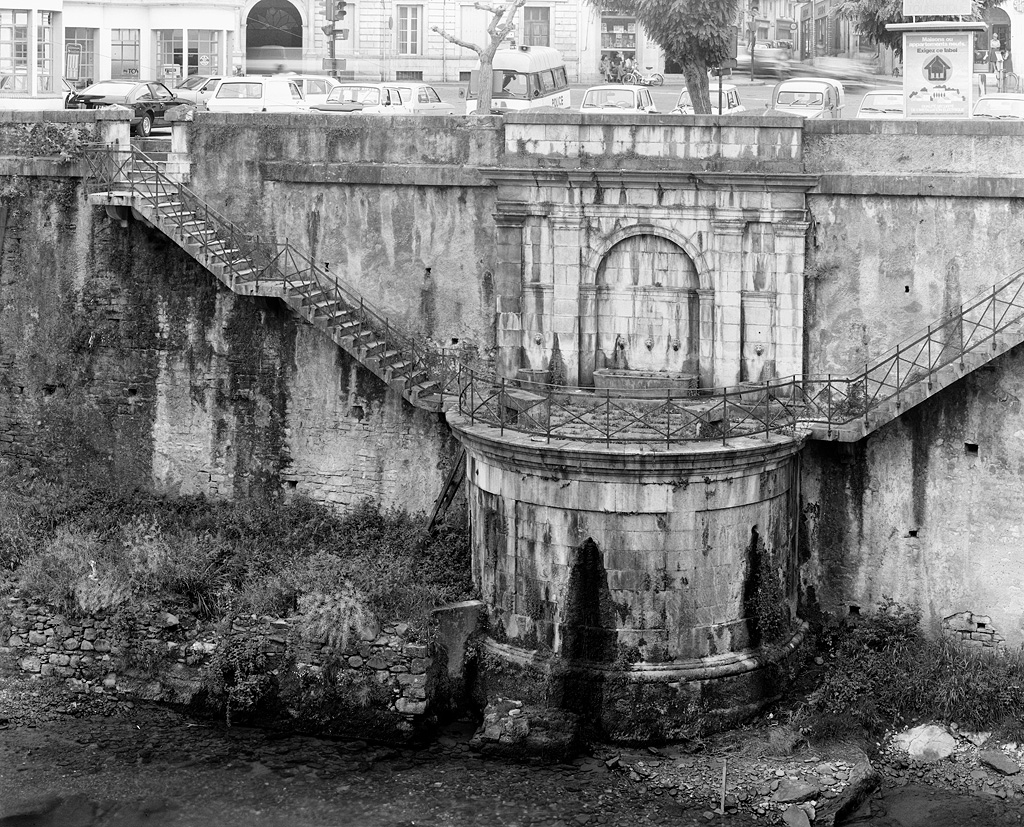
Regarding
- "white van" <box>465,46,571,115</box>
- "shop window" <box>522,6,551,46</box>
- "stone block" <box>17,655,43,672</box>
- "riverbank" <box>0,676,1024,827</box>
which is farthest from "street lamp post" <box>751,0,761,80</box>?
"stone block" <box>17,655,43,672</box>

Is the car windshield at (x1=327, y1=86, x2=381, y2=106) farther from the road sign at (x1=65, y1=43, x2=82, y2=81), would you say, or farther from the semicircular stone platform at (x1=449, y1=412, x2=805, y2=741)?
the road sign at (x1=65, y1=43, x2=82, y2=81)

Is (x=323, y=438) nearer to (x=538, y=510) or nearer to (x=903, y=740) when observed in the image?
(x=538, y=510)

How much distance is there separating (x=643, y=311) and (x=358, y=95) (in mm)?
10308

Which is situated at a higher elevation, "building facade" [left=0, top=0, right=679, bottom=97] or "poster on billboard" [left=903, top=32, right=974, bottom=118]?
"building facade" [left=0, top=0, right=679, bottom=97]

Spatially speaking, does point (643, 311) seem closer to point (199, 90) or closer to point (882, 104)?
point (882, 104)

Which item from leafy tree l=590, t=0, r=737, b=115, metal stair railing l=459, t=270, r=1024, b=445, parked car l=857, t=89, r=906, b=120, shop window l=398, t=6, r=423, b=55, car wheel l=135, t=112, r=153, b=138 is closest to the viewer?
metal stair railing l=459, t=270, r=1024, b=445

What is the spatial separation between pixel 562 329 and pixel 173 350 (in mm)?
7104

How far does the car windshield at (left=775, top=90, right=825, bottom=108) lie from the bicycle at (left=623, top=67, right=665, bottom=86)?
10620mm

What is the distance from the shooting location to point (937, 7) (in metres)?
28.5

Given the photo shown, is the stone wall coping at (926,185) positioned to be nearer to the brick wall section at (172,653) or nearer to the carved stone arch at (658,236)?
the carved stone arch at (658,236)

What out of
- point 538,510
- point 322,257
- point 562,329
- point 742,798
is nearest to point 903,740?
point 742,798

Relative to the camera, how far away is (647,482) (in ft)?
86.0

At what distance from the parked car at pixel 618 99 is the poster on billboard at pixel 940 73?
8.39 m

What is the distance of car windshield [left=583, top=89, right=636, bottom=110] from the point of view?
118ft
